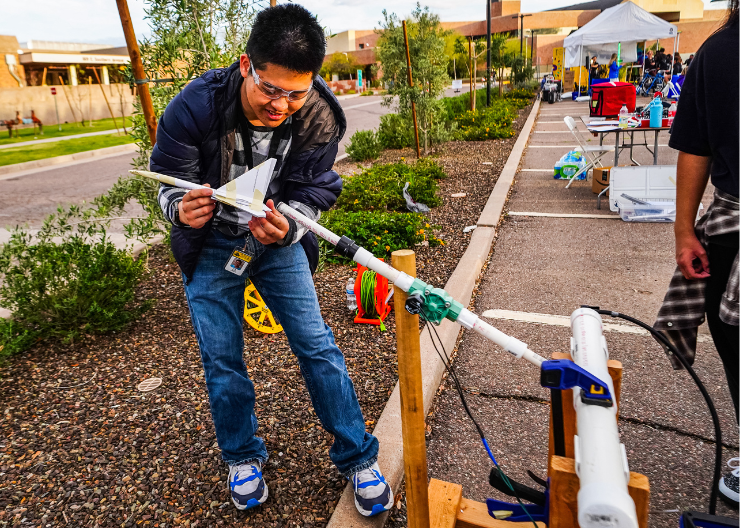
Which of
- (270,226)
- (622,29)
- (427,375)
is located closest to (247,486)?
(270,226)

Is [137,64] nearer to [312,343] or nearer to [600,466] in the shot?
[312,343]

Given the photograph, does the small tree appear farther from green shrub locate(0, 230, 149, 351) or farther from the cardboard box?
green shrub locate(0, 230, 149, 351)

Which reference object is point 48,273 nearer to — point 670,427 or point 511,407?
point 511,407

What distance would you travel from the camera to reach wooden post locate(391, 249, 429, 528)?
159cm

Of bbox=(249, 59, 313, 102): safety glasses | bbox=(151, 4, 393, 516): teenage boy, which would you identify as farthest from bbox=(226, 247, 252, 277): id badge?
bbox=(249, 59, 313, 102): safety glasses

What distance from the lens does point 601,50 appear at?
2009 centimetres

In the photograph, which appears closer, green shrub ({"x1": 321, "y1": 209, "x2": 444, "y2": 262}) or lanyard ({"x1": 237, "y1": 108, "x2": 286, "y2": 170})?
lanyard ({"x1": 237, "y1": 108, "x2": 286, "y2": 170})

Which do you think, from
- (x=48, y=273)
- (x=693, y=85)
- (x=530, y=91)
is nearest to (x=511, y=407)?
(x=693, y=85)

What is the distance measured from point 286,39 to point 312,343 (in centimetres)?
110

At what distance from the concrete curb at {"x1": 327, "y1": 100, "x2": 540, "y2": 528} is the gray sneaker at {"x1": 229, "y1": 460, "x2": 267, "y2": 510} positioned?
1.04ft

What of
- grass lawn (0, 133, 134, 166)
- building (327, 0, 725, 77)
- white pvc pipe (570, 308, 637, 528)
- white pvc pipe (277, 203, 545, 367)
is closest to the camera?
white pvc pipe (570, 308, 637, 528)

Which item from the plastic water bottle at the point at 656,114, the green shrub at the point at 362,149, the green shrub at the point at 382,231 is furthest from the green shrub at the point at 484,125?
the green shrub at the point at 382,231

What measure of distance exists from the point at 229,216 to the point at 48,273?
2212mm

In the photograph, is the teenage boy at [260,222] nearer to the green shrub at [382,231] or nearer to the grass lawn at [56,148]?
the green shrub at [382,231]
